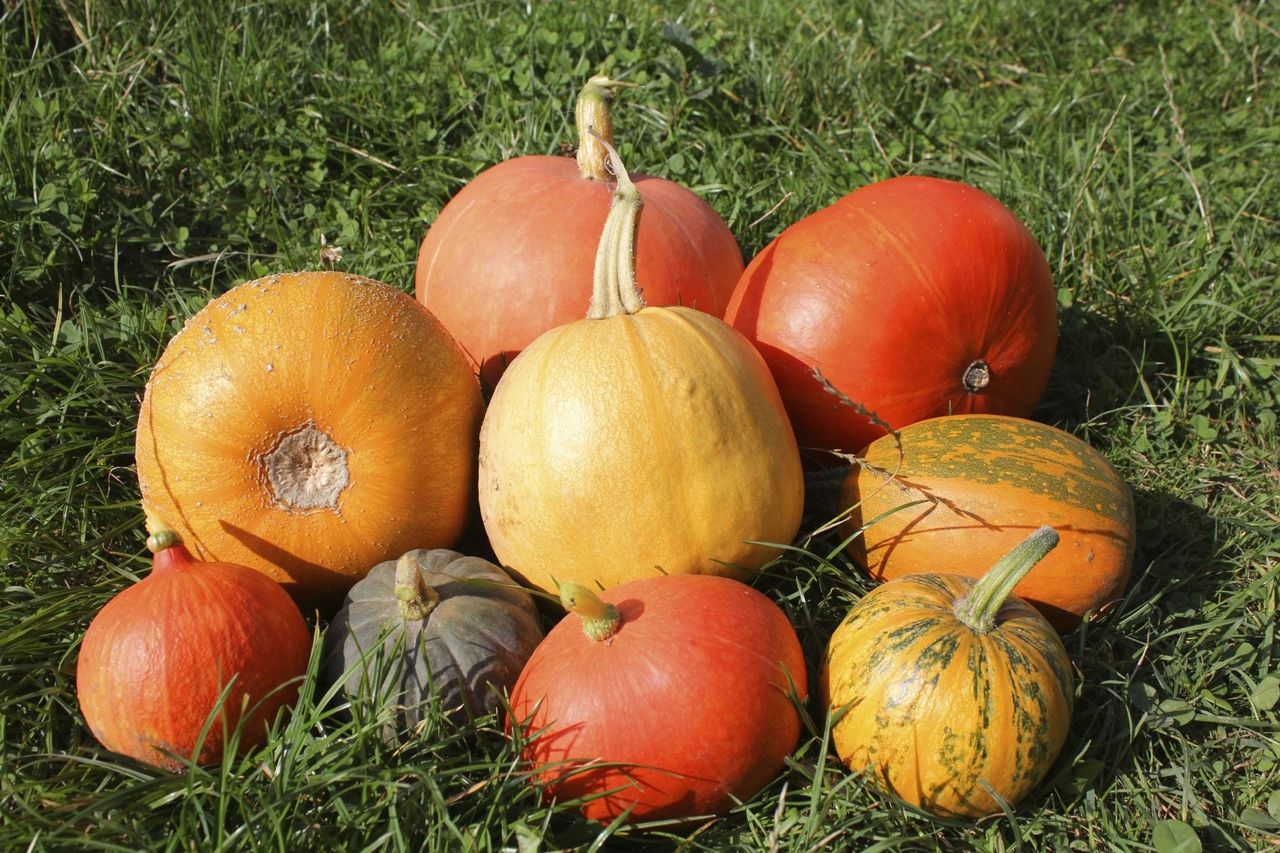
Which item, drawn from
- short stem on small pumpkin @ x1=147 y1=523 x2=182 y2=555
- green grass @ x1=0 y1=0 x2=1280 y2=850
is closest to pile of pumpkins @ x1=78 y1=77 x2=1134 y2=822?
short stem on small pumpkin @ x1=147 y1=523 x2=182 y2=555

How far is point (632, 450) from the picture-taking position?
8.89ft

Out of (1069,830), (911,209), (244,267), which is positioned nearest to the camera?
(1069,830)

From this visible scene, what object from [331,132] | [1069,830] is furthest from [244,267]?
[1069,830]

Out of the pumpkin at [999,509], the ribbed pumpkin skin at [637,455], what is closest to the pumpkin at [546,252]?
the ribbed pumpkin skin at [637,455]

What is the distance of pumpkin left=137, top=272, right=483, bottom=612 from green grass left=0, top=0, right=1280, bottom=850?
1.57 ft

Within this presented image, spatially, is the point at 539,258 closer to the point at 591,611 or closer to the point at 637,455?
the point at 637,455

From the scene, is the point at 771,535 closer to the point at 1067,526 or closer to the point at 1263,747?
the point at 1067,526

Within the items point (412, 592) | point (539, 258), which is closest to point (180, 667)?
point (412, 592)

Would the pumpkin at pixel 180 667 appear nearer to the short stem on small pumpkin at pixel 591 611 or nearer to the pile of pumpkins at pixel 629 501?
the pile of pumpkins at pixel 629 501

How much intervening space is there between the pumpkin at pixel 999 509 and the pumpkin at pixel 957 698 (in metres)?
0.38

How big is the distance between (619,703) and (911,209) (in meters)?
1.86

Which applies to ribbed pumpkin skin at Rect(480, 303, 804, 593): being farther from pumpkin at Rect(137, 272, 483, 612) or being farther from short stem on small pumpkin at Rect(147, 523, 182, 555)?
short stem on small pumpkin at Rect(147, 523, 182, 555)

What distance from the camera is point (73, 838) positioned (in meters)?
2.19

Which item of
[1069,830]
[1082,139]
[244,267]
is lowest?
[1069,830]
